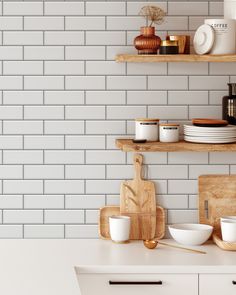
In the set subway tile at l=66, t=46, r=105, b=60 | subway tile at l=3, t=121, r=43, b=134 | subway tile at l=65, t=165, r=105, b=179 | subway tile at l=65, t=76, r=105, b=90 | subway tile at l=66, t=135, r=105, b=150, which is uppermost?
subway tile at l=66, t=46, r=105, b=60

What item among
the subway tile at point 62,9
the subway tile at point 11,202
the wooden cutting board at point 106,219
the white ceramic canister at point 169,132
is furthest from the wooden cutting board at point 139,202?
the subway tile at point 62,9

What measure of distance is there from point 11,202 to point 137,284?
0.94 metres

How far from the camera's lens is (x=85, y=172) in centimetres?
420

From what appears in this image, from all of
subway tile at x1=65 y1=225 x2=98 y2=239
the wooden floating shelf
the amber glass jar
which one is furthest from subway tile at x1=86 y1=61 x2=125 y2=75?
subway tile at x1=65 y1=225 x2=98 y2=239

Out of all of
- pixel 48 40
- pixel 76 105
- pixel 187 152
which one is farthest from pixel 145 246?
pixel 48 40

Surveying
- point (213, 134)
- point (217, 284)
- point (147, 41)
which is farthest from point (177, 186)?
point (147, 41)

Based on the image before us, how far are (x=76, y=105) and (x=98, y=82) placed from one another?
0.17m

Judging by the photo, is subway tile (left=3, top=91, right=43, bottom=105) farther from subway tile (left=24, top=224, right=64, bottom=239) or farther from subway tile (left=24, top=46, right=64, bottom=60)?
subway tile (left=24, top=224, right=64, bottom=239)

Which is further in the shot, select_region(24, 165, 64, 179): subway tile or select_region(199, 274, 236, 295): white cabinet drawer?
select_region(24, 165, 64, 179): subway tile

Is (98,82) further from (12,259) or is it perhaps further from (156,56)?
(12,259)

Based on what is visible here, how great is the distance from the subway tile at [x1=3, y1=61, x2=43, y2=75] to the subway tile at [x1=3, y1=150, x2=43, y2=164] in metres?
0.43

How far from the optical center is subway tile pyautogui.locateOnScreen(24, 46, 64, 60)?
4.14 meters

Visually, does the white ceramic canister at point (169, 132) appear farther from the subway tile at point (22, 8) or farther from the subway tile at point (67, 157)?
the subway tile at point (22, 8)

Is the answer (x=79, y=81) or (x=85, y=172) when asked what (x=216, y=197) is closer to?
(x=85, y=172)
